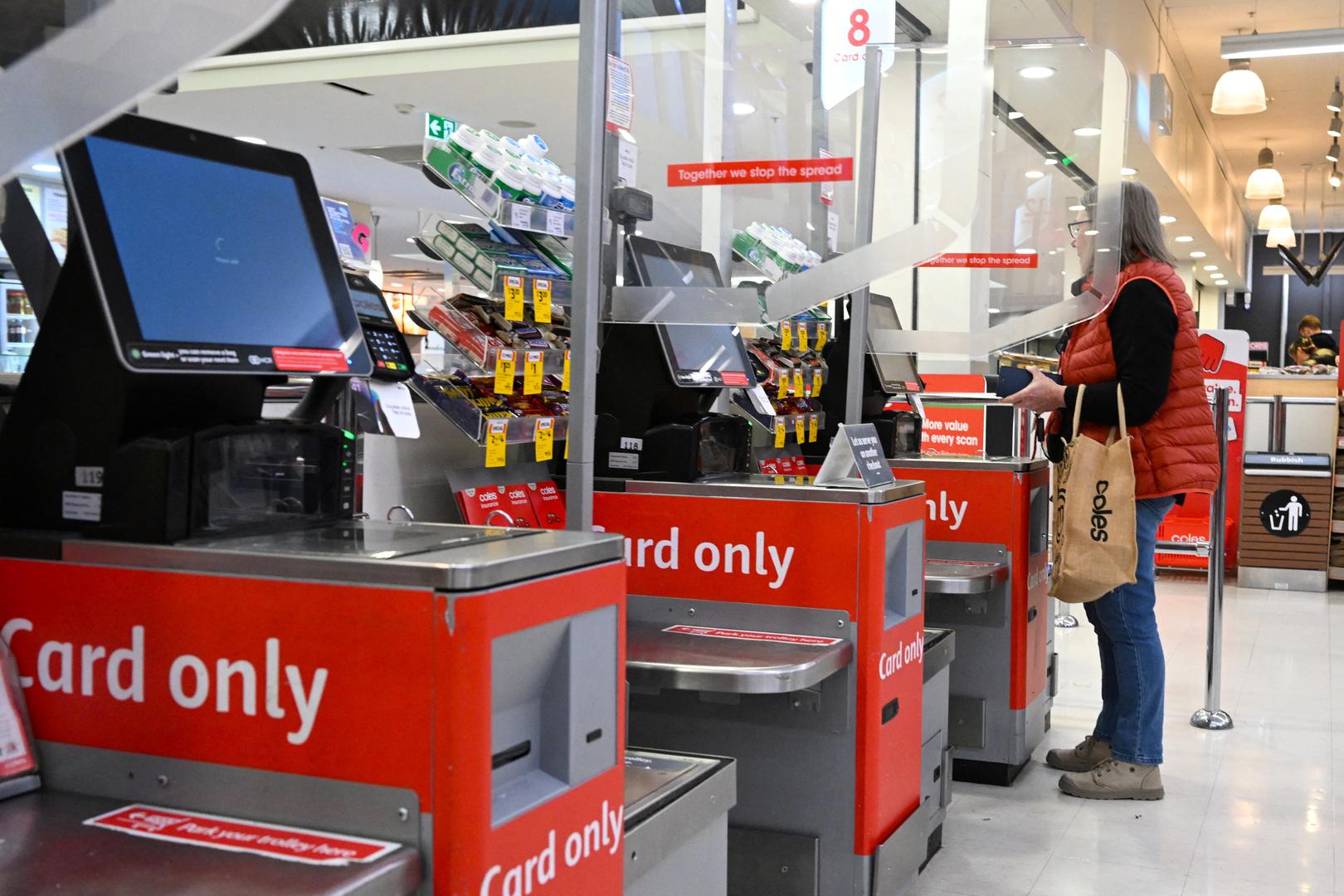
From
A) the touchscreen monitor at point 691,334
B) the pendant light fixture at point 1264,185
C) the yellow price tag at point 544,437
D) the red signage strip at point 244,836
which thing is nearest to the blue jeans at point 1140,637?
the touchscreen monitor at point 691,334

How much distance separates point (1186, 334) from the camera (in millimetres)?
3670

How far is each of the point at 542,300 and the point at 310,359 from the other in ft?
3.69

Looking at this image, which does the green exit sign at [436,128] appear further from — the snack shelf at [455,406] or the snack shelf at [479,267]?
the snack shelf at [455,406]

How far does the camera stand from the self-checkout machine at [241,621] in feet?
4.09

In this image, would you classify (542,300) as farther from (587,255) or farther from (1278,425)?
(1278,425)

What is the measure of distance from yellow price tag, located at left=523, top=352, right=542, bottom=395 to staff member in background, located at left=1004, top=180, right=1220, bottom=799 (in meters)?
1.80

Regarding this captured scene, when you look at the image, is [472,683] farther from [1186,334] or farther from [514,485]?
[1186,334]

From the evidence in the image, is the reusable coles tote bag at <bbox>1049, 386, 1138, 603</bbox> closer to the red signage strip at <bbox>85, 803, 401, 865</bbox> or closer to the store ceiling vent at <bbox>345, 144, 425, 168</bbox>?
the red signage strip at <bbox>85, 803, 401, 865</bbox>

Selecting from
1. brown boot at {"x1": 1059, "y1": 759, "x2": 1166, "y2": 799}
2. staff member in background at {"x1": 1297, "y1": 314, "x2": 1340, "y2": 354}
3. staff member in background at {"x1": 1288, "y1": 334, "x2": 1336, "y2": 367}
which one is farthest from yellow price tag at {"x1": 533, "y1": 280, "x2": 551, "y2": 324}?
staff member in background at {"x1": 1297, "y1": 314, "x2": 1340, "y2": 354}

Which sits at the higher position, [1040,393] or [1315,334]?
[1315,334]

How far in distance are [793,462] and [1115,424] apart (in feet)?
3.21

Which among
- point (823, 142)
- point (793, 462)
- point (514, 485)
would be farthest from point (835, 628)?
point (793, 462)

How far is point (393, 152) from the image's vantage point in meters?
11.3

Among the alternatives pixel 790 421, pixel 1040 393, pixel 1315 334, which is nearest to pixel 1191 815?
pixel 1040 393
